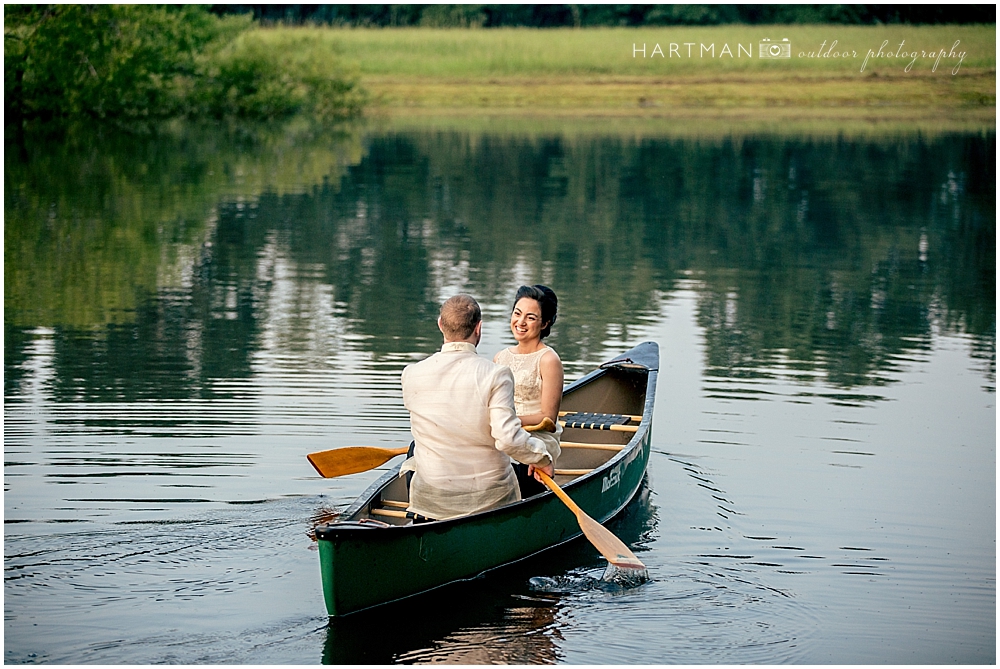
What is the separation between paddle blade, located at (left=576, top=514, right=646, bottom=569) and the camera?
6539 millimetres

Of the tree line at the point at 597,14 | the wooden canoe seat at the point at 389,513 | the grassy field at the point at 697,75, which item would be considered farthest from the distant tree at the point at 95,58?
the wooden canoe seat at the point at 389,513

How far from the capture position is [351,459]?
7367 millimetres

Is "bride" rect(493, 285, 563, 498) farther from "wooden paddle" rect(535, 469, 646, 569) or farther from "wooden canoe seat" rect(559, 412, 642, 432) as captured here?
"wooden canoe seat" rect(559, 412, 642, 432)

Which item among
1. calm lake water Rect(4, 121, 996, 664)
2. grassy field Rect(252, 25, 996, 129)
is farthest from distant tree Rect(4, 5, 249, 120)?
calm lake water Rect(4, 121, 996, 664)

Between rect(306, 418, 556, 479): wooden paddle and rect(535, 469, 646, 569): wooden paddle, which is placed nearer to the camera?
rect(535, 469, 646, 569): wooden paddle

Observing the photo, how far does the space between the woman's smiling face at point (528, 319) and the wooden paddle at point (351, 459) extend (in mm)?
512

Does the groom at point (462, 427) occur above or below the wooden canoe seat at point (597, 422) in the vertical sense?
above

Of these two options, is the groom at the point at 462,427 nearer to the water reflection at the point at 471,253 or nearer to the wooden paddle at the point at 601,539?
the wooden paddle at the point at 601,539

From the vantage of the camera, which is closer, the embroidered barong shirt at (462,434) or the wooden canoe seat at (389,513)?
the embroidered barong shirt at (462,434)

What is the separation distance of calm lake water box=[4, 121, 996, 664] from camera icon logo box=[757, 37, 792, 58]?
87.0 feet

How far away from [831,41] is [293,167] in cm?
2863

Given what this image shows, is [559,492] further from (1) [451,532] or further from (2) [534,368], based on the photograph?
(2) [534,368]

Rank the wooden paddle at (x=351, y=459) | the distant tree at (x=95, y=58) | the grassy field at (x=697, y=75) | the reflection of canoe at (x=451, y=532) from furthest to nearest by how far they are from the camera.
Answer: the grassy field at (x=697, y=75) < the distant tree at (x=95, y=58) < the wooden paddle at (x=351, y=459) < the reflection of canoe at (x=451, y=532)

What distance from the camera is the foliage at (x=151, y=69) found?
38.8 m
